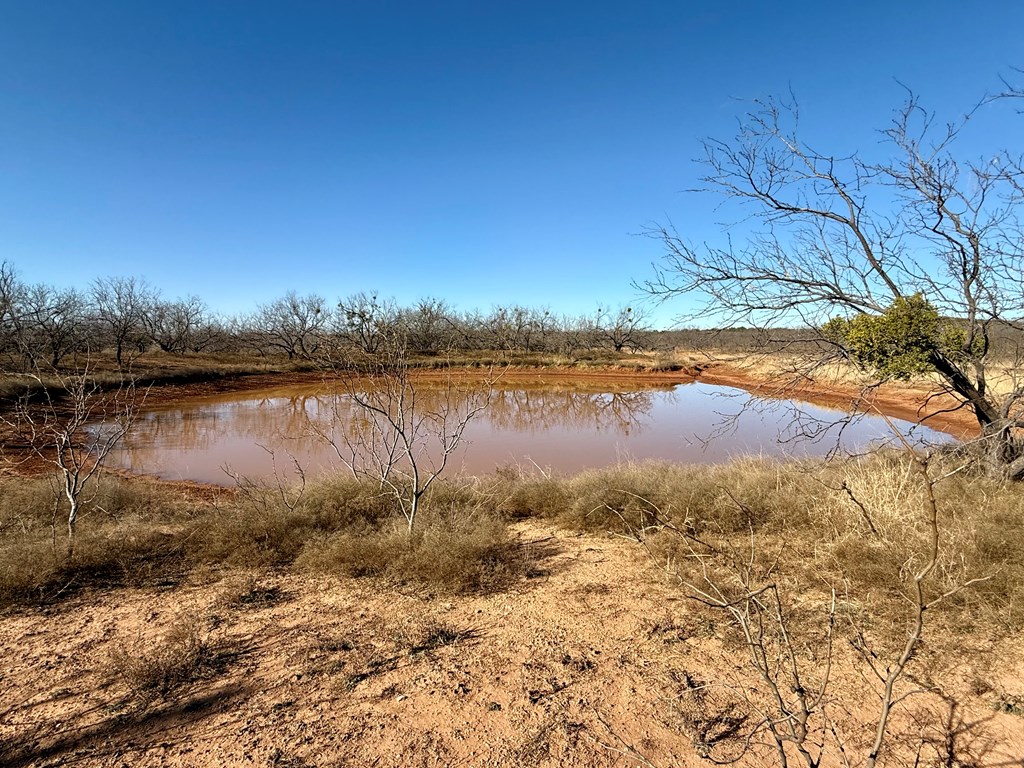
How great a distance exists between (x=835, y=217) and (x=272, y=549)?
291 inches

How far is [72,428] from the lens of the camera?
485 cm

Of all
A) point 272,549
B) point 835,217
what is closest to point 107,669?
point 272,549

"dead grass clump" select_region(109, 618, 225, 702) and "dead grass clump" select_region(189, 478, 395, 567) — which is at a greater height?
"dead grass clump" select_region(189, 478, 395, 567)

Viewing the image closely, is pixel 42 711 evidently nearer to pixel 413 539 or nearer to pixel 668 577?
pixel 413 539

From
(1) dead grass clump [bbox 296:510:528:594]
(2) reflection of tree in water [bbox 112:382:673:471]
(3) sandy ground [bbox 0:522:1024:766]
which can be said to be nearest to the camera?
(3) sandy ground [bbox 0:522:1024:766]

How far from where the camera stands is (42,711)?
111 inches

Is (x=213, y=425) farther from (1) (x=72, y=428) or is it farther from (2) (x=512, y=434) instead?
(1) (x=72, y=428)

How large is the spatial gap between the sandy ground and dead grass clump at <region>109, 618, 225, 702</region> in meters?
0.03

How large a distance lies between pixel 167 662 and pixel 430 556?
204 centimetres

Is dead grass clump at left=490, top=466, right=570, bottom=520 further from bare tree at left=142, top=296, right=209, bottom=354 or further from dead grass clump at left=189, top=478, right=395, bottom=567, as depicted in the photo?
bare tree at left=142, top=296, right=209, bottom=354

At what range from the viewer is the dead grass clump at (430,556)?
443 centimetres

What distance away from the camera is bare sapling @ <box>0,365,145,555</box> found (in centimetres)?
488

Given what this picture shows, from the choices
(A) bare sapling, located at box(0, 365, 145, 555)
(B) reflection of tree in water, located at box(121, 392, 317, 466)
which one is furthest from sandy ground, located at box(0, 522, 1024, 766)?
(B) reflection of tree in water, located at box(121, 392, 317, 466)

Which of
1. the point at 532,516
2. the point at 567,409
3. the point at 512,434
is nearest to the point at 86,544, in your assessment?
the point at 532,516
